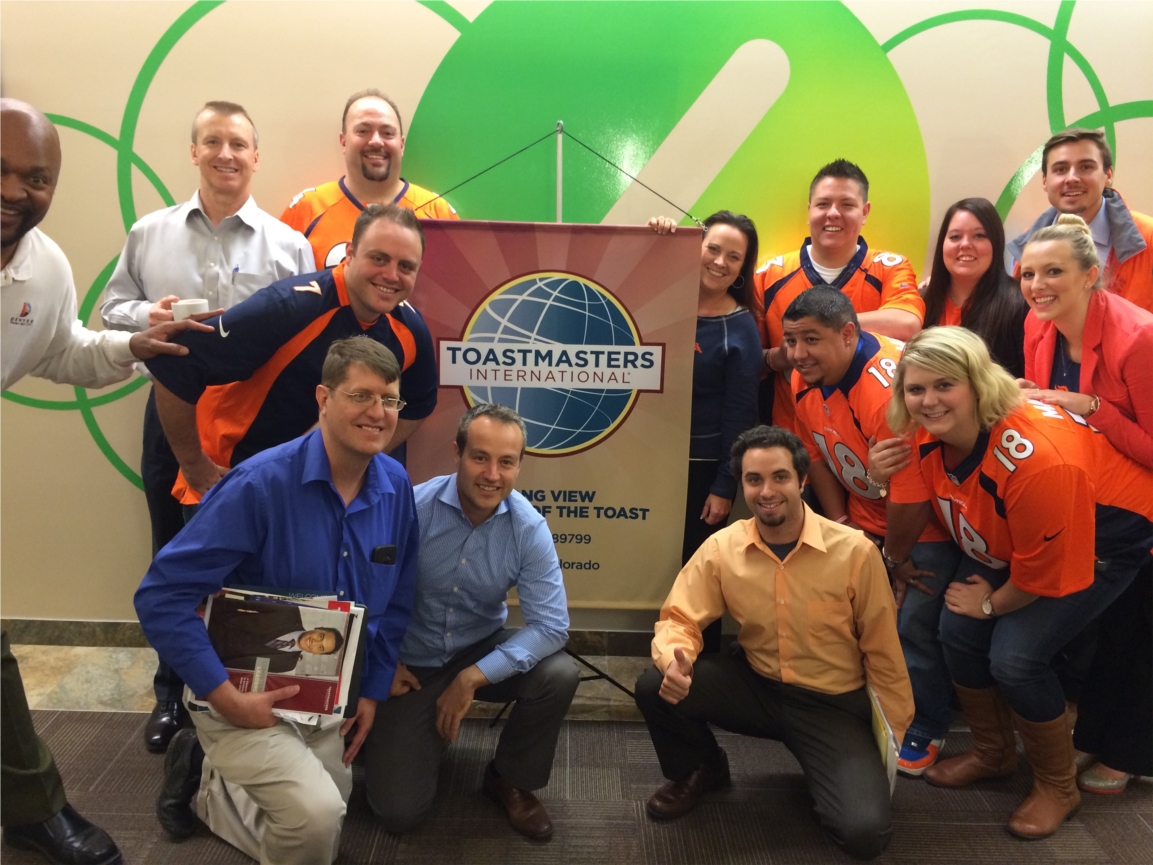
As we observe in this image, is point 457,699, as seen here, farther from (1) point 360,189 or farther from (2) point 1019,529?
(1) point 360,189

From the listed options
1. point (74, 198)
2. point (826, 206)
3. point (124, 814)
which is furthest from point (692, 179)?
point (124, 814)

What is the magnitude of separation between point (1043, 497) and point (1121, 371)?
0.52m

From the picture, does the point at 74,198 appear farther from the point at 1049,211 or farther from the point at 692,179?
the point at 1049,211

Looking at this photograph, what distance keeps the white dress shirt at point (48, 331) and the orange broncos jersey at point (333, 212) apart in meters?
0.92

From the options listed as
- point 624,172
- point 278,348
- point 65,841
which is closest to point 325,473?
point 278,348

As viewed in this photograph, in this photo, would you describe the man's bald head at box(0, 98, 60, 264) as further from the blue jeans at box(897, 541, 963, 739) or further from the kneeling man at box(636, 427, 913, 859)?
the blue jeans at box(897, 541, 963, 739)

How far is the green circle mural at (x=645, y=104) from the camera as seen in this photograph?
3139mm

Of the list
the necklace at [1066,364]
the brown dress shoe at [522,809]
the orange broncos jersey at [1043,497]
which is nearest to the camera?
the orange broncos jersey at [1043,497]

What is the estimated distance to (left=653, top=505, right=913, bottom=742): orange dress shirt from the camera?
2.29 m

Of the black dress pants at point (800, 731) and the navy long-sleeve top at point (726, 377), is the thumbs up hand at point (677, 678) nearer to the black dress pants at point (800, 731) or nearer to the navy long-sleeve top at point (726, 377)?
the black dress pants at point (800, 731)

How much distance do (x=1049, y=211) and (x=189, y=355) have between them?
3.13m

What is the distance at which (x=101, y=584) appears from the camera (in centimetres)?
350

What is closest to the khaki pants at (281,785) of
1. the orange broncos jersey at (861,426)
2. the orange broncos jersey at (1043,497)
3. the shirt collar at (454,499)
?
the shirt collar at (454,499)

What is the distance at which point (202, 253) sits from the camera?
2.83m
